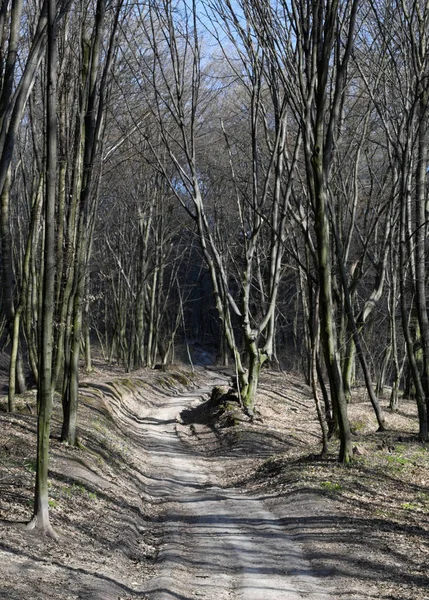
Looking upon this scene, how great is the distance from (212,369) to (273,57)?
35904mm

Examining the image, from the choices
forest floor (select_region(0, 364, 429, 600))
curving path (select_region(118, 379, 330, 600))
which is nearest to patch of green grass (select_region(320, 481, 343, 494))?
forest floor (select_region(0, 364, 429, 600))

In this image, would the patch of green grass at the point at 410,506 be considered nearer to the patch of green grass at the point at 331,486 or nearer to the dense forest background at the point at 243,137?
the patch of green grass at the point at 331,486

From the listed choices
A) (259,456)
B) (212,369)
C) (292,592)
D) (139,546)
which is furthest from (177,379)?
(292,592)

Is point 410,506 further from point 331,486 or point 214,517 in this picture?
point 214,517

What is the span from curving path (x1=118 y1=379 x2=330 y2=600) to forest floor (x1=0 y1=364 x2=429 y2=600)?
3 centimetres

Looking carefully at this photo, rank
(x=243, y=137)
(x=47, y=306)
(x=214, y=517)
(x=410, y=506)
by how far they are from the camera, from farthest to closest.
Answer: (x=243, y=137) → (x=214, y=517) → (x=410, y=506) → (x=47, y=306)

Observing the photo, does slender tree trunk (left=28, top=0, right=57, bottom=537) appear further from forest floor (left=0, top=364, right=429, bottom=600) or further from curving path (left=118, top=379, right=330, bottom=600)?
curving path (left=118, top=379, right=330, bottom=600)

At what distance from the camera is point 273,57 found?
13141 mm

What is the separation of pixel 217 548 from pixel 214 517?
1814mm

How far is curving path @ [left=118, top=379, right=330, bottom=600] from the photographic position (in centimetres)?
683

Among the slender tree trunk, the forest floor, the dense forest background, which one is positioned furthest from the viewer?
the dense forest background

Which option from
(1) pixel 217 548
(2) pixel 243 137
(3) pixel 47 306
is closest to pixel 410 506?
(1) pixel 217 548

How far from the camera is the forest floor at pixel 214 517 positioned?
22.3 ft

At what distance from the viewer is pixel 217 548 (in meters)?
8.55
